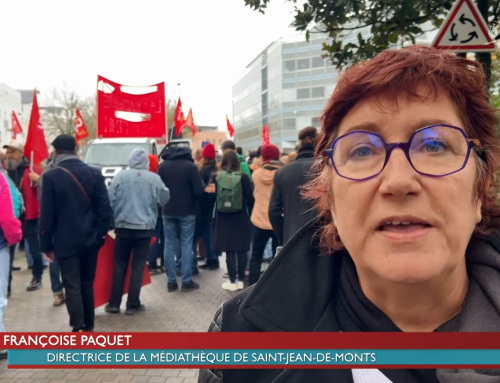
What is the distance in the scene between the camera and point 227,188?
6.74 metres

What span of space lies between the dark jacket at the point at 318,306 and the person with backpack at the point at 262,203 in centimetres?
479

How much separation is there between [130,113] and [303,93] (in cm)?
4724

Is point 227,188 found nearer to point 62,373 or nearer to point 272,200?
point 272,200

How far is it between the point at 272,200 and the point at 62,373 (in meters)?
2.75

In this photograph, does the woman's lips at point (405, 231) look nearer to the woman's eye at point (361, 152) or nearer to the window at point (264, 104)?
the woman's eye at point (361, 152)

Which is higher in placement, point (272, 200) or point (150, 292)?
point (272, 200)

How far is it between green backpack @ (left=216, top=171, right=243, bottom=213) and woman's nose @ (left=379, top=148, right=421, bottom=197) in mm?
5431

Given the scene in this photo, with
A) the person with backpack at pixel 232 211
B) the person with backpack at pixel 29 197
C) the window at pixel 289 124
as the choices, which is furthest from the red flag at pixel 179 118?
the window at pixel 289 124

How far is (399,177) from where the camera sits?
1.29 meters

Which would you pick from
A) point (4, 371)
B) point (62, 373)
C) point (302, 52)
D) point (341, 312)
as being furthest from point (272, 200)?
point (302, 52)

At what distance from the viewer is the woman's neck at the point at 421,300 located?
1.38m

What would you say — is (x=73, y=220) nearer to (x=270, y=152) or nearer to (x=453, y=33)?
(x=270, y=152)

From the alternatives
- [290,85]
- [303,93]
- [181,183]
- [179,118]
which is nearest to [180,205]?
[181,183]

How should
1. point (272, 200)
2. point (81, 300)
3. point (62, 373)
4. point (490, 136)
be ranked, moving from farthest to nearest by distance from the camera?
point (272, 200)
point (81, 300)
point (62, 373)
point (490, 136)
